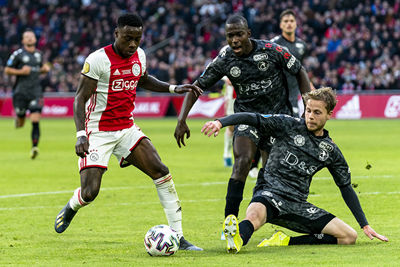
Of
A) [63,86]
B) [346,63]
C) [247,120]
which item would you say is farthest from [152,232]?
[63,86]

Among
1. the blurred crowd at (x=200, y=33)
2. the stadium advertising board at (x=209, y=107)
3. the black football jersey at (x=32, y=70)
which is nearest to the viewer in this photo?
the black football jersey at (x=32, y=70)

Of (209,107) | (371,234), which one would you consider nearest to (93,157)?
(371,234)

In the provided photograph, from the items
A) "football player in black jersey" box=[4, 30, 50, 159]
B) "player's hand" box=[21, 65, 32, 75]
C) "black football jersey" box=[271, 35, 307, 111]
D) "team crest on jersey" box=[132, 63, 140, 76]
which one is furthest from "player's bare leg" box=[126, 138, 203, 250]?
"player's hand" box=[21, 65, 32, 75]

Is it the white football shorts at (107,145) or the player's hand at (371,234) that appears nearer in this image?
the player's hand at (371,234)

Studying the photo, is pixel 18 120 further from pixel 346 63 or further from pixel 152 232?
pixel 346 63

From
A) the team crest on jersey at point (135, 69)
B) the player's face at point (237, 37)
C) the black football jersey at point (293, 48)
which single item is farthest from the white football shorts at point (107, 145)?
the black football jersey at point (293, 48)

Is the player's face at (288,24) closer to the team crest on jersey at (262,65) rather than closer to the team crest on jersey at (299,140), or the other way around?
the team crest on jersey at (262,65)

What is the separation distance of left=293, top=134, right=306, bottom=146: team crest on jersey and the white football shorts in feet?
5.31

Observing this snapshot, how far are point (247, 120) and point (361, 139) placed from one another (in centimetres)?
1544

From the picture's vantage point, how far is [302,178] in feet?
23.7

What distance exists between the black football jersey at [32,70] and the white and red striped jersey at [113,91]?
1072 cm

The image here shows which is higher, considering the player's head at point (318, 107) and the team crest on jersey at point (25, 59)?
the player's head at point (318, 107)

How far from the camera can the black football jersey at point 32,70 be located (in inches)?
711

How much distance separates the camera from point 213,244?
7.33 m
